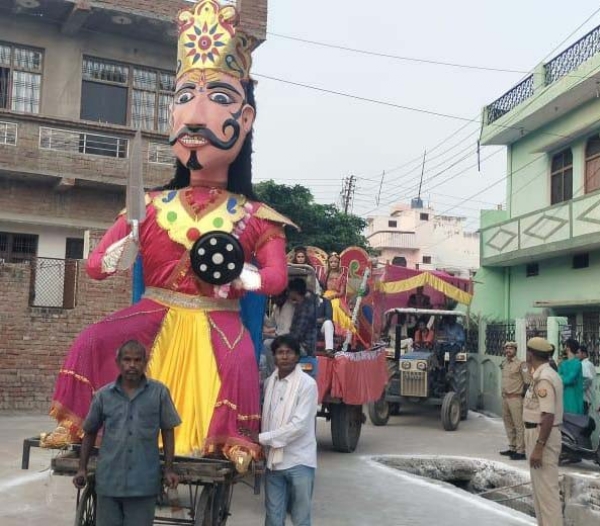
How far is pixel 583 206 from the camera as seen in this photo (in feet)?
49.2

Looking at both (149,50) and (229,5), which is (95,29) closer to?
(149,50)

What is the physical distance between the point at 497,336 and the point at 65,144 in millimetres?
8576

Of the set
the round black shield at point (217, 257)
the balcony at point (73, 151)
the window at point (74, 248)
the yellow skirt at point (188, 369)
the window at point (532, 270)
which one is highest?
the balcony at point (73, 151)

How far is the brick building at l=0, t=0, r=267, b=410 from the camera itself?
12.1 m

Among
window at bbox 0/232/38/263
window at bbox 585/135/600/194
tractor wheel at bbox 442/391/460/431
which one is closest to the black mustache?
tractor wheel at bbox 442/391/460/431

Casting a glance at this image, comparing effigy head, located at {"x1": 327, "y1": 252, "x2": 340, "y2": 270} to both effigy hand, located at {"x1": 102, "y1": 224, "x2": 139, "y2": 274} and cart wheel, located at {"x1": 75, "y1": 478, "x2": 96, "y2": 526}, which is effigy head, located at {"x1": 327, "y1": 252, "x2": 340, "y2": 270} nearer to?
effigy hand, located at {"x1": 102, "y1": 224, "x2": 139, "y2": 274}

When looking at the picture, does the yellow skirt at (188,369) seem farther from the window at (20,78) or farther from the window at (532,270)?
the window at (532,270)

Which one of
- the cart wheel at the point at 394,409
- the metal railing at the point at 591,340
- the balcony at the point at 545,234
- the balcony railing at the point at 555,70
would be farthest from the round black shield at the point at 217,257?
the balcony railing at the point at 555,70

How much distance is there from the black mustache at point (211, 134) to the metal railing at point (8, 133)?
357 inches

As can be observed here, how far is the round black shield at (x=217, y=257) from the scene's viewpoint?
4.54 metres

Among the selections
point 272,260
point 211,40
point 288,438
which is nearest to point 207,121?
point 211,40

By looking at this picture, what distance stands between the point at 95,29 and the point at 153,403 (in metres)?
12.2

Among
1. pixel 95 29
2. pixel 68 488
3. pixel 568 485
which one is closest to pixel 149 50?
pixel 95 29

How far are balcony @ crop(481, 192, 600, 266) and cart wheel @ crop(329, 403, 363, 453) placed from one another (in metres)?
7.38
